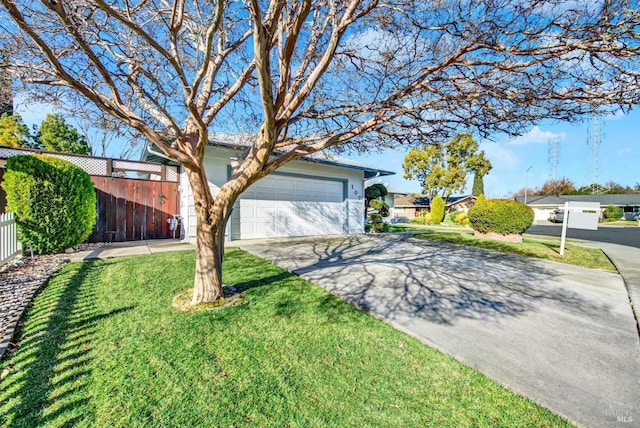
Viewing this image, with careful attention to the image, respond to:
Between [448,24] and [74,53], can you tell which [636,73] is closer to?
[448,24]

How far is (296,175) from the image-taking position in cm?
1036

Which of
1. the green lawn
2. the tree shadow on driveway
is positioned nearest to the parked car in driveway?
the tree shadow on driveway

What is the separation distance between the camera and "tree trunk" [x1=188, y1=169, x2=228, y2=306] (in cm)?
345

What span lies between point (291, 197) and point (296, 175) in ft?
2.81

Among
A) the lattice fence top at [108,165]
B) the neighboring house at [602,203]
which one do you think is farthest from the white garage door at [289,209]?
the neighboring house at [602,203]

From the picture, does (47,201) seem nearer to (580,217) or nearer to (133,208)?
(133,208)

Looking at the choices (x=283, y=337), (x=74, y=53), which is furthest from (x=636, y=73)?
(x=74, y=53)

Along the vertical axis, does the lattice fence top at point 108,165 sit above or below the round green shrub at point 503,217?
above

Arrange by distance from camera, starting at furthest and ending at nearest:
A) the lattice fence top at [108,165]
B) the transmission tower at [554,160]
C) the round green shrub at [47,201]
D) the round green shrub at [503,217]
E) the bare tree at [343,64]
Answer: the transmission tower at [554,160] < the round green shrub at [503,217] < the lattice fence top at [108,165] < the round green shrub at [47,201] < the bare tree at [343,64]

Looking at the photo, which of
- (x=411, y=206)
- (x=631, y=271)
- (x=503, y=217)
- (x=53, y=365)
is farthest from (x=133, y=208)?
(x=411, y=206)

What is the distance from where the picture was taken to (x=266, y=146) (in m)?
3.08

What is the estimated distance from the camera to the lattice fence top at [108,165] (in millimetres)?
7777

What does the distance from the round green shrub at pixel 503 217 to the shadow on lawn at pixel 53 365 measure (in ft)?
38.2

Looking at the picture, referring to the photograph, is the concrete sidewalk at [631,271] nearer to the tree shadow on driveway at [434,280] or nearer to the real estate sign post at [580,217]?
the tree shadow on driveway at [434,280]
